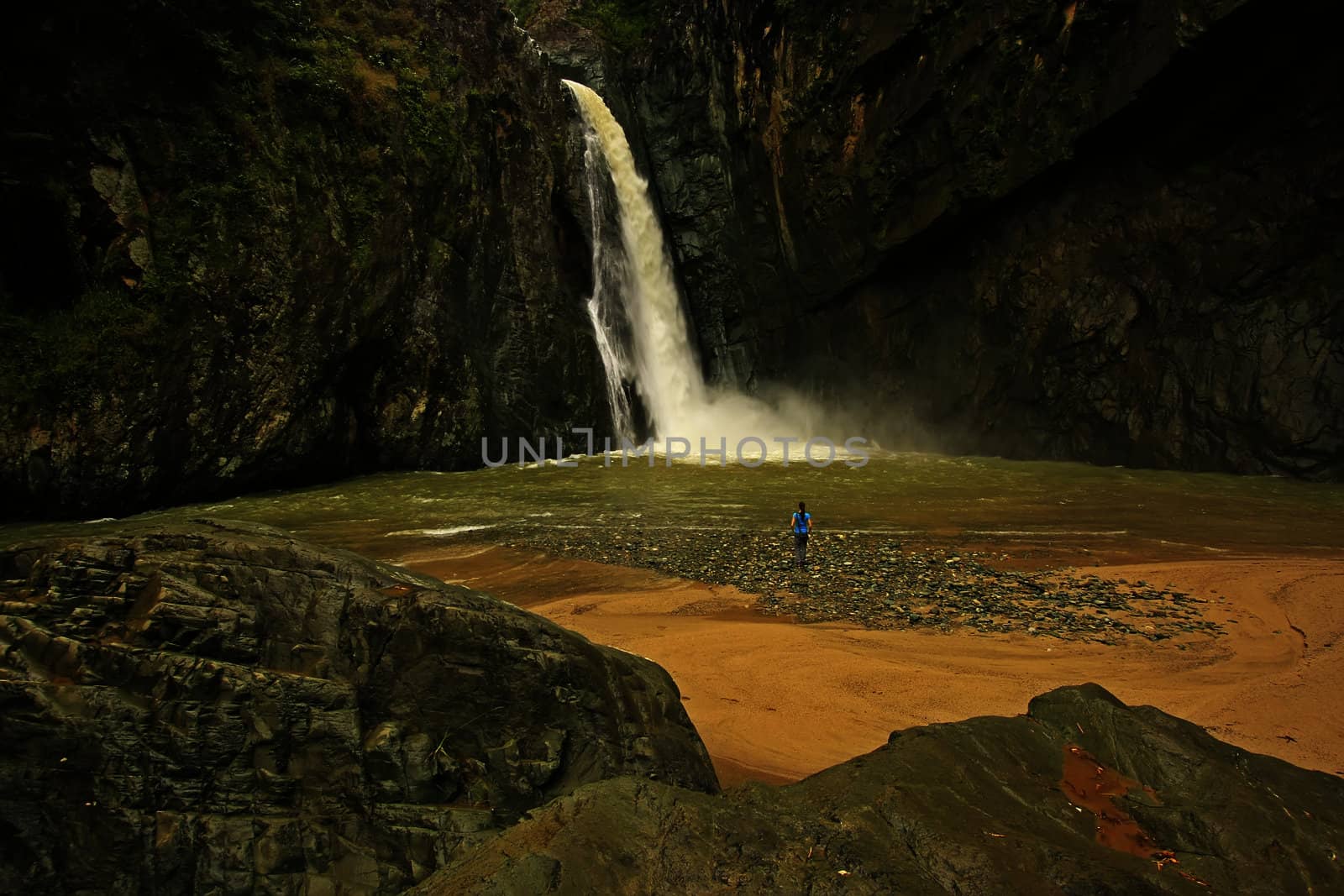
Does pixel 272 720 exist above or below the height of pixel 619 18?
below

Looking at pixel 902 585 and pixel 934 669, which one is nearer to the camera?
pixel 934 669

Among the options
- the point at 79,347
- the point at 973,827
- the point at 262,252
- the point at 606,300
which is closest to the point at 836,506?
the point at 973,827

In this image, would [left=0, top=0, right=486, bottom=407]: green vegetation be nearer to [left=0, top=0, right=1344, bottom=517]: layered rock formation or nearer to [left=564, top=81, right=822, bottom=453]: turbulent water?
[left=0, top=0, right=1344, bottom=517]: layered rock formation

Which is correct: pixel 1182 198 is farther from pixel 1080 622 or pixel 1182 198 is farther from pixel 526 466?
pixel 526 466

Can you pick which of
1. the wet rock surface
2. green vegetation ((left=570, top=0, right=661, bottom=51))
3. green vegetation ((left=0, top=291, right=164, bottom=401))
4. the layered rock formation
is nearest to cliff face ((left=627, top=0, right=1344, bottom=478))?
the layered rock formation

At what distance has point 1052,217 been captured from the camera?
65.0 ft

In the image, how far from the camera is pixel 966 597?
25.8ft

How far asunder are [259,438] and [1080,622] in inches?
592

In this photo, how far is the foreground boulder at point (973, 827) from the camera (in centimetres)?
246

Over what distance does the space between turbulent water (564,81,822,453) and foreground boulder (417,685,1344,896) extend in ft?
72.1

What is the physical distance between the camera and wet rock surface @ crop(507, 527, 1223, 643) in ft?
23.2

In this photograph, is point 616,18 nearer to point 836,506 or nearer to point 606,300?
point 606,300

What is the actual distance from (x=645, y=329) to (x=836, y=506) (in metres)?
15.3

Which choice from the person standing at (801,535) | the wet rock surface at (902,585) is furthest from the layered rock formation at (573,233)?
the person standing at (801,535)
